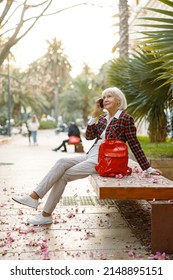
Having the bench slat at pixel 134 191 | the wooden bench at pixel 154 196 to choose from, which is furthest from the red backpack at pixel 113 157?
the bench slat at pixel 134 191

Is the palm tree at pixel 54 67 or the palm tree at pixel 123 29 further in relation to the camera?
the palm tree at pixel 54 67

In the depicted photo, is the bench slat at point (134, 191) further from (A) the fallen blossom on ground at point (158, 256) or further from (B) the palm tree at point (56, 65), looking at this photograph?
(B) the palm tree at point (56, 65)

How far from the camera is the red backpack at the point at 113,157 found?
16.2 ft

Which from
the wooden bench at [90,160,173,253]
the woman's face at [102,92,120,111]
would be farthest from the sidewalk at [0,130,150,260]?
the woman's face at [102,92,120,111]

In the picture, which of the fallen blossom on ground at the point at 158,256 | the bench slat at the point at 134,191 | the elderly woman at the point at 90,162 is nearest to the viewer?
the fallen blossom on ground at the point at 158,256

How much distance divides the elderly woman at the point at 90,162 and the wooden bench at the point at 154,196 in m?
0.41

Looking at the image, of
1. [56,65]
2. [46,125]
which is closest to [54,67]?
[56,65]

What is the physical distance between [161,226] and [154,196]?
291 millimetres

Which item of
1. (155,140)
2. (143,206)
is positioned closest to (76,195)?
(143,206)

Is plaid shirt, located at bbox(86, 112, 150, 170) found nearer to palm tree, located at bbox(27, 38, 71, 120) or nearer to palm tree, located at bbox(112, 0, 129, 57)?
palm tree, located at bbox(112, 0, 129, 57)

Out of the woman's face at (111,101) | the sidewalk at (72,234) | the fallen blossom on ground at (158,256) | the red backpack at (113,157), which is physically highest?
the woman's face at (111,101)

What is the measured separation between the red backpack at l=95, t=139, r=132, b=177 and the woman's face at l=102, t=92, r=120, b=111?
0.51 metres

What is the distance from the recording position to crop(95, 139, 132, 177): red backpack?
194 inches
